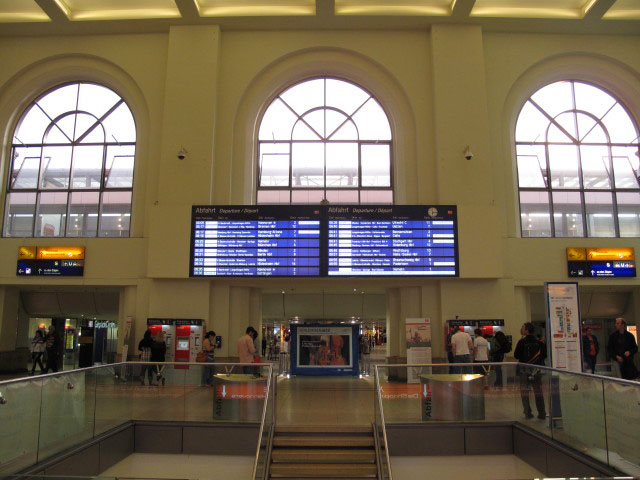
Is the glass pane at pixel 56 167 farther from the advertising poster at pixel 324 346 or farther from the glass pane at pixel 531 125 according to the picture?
the glass pane at pixel 531 125

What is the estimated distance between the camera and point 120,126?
15.5 meters

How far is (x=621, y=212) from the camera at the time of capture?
15.0 metres

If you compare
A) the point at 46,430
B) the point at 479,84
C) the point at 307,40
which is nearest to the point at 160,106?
the point at 307,40

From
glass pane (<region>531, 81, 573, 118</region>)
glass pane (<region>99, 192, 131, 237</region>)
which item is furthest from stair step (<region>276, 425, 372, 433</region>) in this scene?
glass pane (<region>531, 81, 573, 118</region>)

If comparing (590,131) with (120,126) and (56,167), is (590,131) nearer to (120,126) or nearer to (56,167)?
(120,126)

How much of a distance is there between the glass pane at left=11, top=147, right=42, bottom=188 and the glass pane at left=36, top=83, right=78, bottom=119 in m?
1.19

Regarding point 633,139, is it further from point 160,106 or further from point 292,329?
point 160,106

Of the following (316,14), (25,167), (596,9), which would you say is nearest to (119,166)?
(25,167)

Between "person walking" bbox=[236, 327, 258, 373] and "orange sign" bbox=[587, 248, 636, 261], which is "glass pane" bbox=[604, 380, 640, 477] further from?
"orange sign" bbox=[587, 248, 636, 261]

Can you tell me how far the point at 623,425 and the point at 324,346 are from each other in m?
10.7

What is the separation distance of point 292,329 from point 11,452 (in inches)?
425

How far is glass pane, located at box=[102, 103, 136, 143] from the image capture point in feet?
50.8

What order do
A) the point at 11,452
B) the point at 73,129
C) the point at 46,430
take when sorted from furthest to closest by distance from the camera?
the point at 73,129 → the point at 46,430 → the point at 11,452

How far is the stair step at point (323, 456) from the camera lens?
7.69 metres
